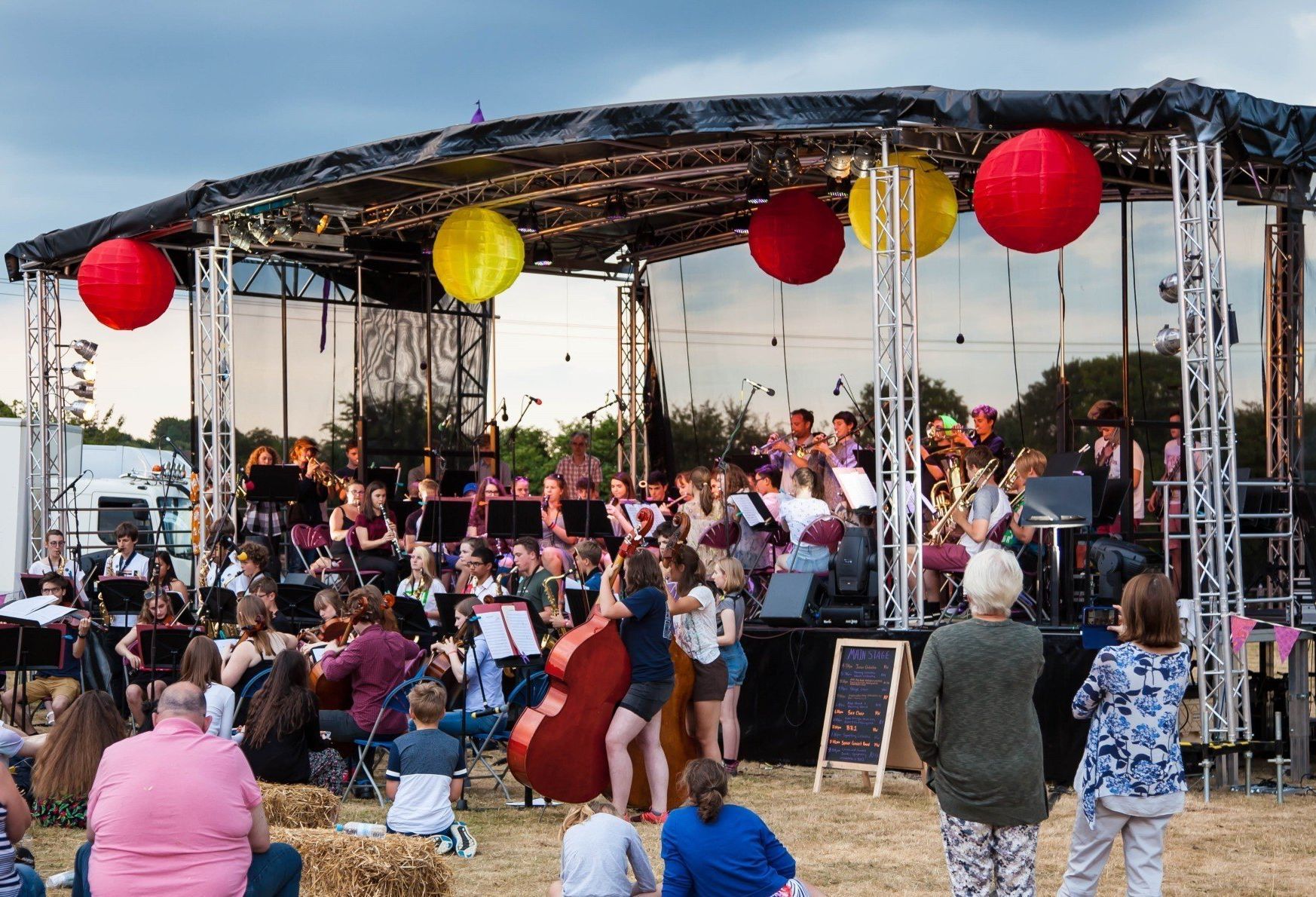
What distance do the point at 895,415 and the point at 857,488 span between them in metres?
0.59

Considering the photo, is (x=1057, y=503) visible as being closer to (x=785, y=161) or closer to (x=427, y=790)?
(x=785, y=161)

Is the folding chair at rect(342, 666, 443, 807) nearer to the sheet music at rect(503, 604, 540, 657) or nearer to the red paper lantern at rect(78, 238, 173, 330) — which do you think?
the sheet music at rect(503, 604, 540, 657)

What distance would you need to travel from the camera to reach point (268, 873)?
4.75 m

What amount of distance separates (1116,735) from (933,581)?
584cm

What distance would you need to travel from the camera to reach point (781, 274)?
12539 mm

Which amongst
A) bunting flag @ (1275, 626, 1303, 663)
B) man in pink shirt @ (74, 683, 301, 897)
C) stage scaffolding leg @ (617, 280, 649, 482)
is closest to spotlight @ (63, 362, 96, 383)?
stage scaffolding leg @ (617, 280, 649, 482)

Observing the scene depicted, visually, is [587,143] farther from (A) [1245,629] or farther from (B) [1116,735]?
(B) [1116,735]

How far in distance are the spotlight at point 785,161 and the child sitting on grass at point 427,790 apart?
585cm

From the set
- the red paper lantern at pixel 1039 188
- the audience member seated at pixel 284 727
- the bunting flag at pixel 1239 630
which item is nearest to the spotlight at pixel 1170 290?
the red paper lantern at pixel 1039 188

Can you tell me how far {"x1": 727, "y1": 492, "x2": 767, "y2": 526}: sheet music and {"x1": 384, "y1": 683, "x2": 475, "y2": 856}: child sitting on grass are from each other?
3.52 metres

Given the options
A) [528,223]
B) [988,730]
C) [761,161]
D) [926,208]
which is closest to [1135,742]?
[988,730]

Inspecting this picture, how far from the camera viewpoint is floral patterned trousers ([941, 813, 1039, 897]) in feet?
15.0

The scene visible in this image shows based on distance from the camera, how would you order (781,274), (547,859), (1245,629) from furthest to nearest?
(781,274)
(1245,629)
(547,859)

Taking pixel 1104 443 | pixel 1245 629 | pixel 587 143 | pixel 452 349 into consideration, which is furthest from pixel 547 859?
pixel 452 349
